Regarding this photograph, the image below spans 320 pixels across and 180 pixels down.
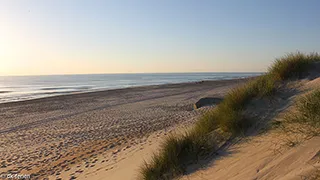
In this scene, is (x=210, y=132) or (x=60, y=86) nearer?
(x=210, y=132)

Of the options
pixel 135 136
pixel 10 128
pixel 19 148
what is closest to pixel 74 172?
pixel 135 136

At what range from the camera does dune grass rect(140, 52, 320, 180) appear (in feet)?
15.5

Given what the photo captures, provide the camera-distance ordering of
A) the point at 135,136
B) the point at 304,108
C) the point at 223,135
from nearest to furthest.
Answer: the point at 304,108 < the point at 223,135 < the point at 135,136

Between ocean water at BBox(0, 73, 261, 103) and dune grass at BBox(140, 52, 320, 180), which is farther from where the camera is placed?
ocean water at BBox(0, 73, 261, 103)

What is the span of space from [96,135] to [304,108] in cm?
838

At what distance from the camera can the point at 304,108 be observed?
4410 millimetres

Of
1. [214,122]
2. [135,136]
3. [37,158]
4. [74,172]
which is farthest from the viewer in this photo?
[135,136]

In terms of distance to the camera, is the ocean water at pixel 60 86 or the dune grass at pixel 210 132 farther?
the ocean water at pixel 60 86

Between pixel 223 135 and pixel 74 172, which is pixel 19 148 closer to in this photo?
pixel 74 172

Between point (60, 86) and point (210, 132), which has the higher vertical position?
point (210, 132)

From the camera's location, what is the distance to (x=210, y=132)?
5535 mm

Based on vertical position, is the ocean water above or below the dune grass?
below

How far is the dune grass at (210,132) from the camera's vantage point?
472 centimetres

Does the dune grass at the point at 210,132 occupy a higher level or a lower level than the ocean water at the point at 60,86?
higher
